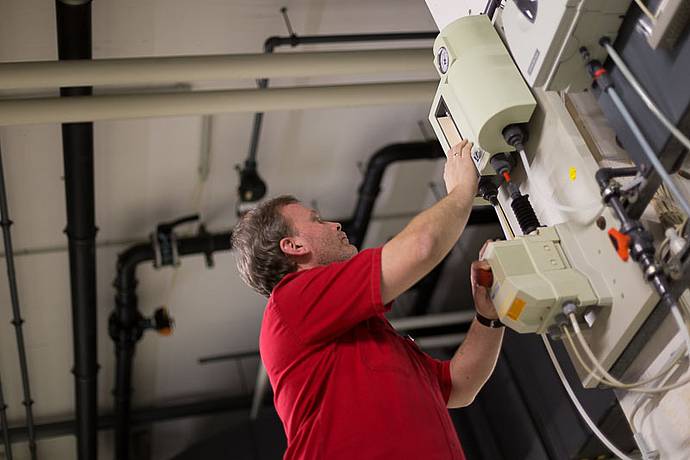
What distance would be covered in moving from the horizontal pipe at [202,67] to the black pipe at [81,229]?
0.10 m

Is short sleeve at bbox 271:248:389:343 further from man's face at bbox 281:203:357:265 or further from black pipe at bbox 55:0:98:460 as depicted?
black pipe at bbox 55:0:98:460

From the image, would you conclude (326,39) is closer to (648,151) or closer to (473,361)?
(473,361)

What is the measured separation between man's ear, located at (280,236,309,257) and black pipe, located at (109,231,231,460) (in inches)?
63.0

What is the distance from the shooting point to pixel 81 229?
128 inches

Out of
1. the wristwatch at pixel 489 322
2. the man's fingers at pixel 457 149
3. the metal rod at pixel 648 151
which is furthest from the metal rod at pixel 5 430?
the metal rod at pixel 648 151

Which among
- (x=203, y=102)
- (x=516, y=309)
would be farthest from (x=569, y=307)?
(x=203, y=102)

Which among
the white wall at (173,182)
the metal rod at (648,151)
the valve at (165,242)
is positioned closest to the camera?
the metal rod at (648,151)

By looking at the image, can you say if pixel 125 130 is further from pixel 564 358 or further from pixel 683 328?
pixel 683 328

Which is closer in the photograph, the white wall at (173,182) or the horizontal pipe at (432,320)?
the white wall at (173,182)

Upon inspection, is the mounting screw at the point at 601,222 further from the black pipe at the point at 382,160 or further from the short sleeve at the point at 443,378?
the black pipe at the point at 382,160

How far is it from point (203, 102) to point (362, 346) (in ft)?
4.19

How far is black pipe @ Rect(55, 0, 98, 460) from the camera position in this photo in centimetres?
268

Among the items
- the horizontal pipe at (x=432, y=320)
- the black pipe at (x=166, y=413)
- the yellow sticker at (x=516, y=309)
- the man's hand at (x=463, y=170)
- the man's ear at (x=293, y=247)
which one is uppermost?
the black pipe at (x=166, y=413)

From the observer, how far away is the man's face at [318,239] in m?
2.11
